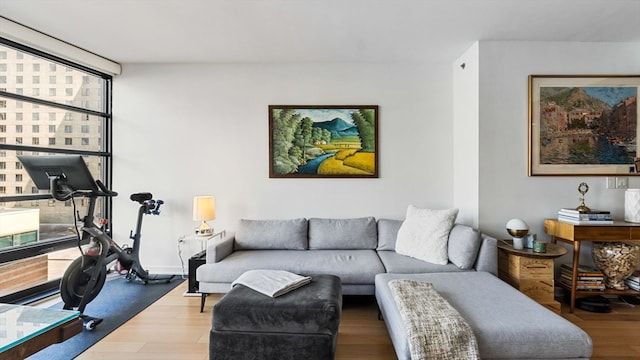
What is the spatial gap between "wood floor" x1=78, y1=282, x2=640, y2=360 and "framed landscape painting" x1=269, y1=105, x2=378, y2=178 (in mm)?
1510

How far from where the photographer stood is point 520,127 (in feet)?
10.1

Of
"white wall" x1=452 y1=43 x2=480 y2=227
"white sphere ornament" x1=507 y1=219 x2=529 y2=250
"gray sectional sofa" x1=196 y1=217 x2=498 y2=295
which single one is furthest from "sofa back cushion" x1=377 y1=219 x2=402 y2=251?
"white sphere ornament" x1=507 y1=219 x2=529 y2=250

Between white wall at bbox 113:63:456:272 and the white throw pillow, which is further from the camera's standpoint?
white wall at bbox 113:63:456:272

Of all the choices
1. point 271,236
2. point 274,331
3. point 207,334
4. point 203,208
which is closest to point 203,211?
point 203,208

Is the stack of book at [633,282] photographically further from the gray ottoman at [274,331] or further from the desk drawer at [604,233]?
the gray ottoman at [274,331]

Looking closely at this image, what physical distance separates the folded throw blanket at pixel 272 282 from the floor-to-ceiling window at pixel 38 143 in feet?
7.26

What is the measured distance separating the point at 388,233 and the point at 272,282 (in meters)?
1.57

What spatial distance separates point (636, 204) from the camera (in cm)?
276

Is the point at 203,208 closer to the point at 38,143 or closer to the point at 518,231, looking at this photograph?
the point at 38,143

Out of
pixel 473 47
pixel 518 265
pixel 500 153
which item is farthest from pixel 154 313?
pixel 473 47

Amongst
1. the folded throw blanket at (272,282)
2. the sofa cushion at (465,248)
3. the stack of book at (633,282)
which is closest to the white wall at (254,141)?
the sofa cushion at (465,248)

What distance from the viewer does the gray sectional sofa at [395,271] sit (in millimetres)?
1641

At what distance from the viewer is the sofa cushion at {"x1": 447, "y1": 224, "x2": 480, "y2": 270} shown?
2650mm

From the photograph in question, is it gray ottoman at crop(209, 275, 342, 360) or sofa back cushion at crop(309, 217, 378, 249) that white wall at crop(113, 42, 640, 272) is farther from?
gray ottoman at crop(209, 275, 342, 360)
